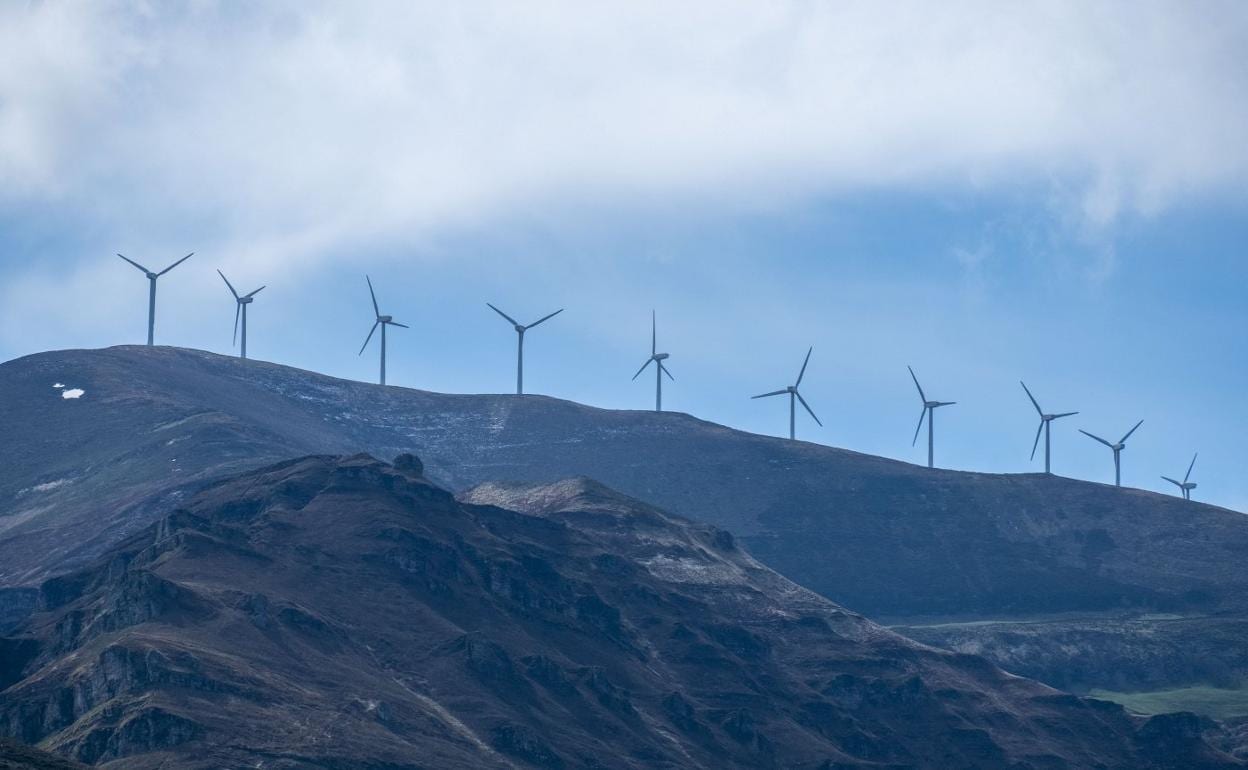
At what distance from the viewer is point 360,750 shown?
550ft

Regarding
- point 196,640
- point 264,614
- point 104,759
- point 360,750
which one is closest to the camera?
point 104,759

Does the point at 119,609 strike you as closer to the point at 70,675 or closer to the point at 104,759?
the point at 70,675

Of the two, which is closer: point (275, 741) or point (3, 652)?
point (275, 741)

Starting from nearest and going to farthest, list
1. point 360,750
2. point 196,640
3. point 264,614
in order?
point 360,750 < point 196,640 < point 264,614

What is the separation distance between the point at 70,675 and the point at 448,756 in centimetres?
3666

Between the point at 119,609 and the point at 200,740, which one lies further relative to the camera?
the point at 119,609

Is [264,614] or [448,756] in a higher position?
[264,614]

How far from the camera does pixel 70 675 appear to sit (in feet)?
565

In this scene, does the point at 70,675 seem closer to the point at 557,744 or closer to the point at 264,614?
the point at 264,614

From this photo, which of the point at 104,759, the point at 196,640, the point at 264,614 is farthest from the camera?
the point at 264,614

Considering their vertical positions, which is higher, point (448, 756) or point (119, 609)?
point (119, 609)

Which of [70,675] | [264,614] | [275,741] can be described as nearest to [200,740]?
[275,741]

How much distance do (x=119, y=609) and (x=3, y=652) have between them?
50.3ft

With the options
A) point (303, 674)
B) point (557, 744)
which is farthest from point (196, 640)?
point (557, 744)
